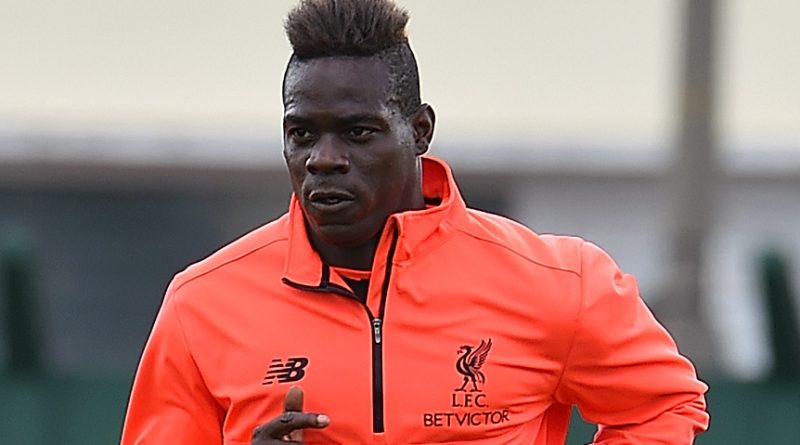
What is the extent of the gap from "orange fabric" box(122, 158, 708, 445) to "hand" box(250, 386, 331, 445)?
0.09 meters

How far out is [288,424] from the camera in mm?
3609

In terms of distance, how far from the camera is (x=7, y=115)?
16.1 metres

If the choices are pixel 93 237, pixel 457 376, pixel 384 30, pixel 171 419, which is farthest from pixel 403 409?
pixel 93 237

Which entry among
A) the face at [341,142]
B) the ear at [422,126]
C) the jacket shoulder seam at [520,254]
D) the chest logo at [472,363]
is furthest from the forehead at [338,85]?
the chest logo at [472,363]

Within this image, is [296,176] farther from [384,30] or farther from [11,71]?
[11,71]

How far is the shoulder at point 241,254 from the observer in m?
3.91

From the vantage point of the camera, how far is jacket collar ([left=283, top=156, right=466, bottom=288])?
12.5 ft

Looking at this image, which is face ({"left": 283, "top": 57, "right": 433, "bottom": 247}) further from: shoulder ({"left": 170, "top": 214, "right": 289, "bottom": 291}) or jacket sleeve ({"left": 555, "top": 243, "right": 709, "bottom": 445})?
jacket sleeve ({"left": 555, "top": 243, "right": 709, "bottom": 445})

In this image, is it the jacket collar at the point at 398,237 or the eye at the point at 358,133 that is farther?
the jacket collar at the point at 398,237

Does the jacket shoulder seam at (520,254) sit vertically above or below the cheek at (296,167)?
below

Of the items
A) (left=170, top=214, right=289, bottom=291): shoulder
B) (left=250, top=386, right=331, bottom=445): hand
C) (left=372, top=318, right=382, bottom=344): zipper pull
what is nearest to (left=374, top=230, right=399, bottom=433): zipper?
(left=372, top=318, right=382, bottom=344): zipper pull

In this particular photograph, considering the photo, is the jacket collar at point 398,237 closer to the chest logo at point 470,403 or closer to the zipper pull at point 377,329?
the zipper pull at point 377,329

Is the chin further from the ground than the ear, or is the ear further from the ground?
the ear

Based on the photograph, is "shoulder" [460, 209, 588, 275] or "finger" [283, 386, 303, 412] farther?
"shoulder" [460, 209, 588, 275]
